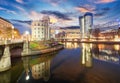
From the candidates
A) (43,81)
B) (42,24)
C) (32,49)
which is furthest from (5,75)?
(42,24)

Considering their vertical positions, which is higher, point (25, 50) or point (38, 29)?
point (38, 29)

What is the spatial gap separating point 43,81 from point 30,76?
4.99 meters

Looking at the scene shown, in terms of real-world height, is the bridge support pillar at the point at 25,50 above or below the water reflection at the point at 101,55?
above

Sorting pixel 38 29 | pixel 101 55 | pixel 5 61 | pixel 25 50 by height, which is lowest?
pixel 101 55

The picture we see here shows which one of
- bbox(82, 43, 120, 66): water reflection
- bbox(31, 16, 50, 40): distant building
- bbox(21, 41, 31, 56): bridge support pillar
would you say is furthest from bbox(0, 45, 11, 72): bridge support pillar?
bbox(31, 16, 50, 40): distant building

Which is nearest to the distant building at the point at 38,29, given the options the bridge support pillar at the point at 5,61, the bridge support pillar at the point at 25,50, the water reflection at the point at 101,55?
the water reflection at the point at 101,55

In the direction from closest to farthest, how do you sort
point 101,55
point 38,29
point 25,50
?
point 25,50
point 101,55
point 38,29

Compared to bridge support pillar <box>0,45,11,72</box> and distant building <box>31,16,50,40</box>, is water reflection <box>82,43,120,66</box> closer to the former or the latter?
bridge support pillar <box>0,45,11,72</box>

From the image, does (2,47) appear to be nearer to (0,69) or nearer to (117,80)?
(0,69)

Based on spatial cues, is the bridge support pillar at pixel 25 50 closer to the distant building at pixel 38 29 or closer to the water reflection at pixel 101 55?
the water reflection at pixel 101 55

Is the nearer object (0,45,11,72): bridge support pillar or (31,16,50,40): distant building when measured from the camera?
(0,45,11,72): bridge support pillar

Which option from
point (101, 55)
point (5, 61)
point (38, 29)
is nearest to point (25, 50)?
point (5, 61)

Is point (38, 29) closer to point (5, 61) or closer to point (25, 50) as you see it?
point (25, 50)

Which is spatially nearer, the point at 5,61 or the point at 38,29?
the point at 5,61
